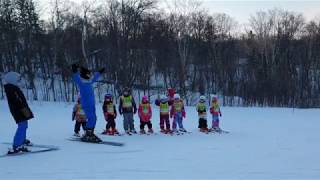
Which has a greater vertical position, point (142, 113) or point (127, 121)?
point (142, 113)

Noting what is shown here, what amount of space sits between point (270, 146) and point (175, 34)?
34.4 meters

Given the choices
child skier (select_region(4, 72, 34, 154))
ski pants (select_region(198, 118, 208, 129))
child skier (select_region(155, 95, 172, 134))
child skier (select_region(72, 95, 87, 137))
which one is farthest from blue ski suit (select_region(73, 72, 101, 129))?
ski pants (select_region(198, 118, 208, 129))

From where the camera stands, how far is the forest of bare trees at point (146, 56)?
129 ft

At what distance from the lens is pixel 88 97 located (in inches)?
431

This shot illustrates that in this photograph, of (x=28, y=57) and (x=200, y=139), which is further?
(x=28, y=57)

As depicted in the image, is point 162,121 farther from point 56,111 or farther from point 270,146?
point 56,111

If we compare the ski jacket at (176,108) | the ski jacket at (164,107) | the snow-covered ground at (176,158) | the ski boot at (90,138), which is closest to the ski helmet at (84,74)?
the ski boot at (90,138)

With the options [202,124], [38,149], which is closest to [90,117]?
[38,149]

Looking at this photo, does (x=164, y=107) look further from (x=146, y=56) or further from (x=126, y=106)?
(x=146, y=56)

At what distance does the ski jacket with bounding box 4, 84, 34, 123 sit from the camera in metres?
9.22

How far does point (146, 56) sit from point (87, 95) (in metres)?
29.7

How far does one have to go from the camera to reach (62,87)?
4034 cm

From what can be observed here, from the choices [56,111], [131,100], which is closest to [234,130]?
[131,100]

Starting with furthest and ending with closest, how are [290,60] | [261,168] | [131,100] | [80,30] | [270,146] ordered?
[290,60] → [80,30] → [131,100] → [270,146] → [261,168]
